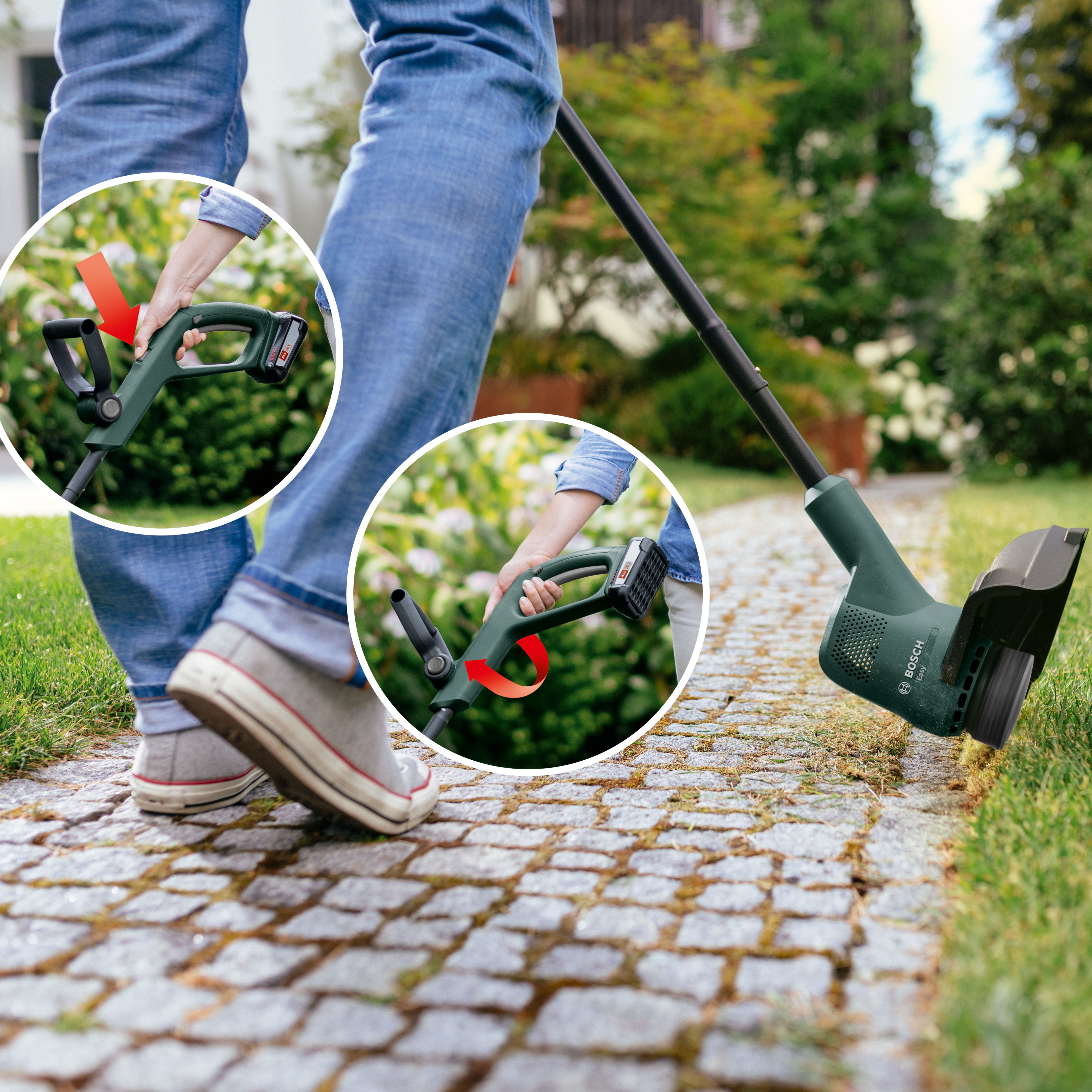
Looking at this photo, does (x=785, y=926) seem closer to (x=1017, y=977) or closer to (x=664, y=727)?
(x=1017, y=977)

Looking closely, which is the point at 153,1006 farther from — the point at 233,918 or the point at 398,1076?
the point at 398,1076

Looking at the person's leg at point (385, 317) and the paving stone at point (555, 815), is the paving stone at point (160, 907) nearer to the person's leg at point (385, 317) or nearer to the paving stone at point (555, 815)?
the person's leg at point (385, 317)

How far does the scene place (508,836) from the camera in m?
1.46

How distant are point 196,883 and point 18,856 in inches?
11.5

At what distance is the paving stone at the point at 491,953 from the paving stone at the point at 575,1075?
0.52ft

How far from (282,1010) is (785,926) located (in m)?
0.57

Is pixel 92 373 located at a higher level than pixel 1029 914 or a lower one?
higher

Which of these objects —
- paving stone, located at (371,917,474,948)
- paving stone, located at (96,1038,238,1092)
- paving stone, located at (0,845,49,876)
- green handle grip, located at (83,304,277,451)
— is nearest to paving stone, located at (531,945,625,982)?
paving stone, located at (371,917,474,948)

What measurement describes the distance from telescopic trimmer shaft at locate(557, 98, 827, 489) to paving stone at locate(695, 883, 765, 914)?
74 centimetres

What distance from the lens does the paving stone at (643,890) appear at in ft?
4.08

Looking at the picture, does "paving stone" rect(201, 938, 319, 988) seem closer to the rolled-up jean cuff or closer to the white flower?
the rolled-up jean cuff

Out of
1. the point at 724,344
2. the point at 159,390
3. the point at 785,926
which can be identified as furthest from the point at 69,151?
Result: the point at 785,926

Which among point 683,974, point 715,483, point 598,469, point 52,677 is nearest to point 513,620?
point 598,469

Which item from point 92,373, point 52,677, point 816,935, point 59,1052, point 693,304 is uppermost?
point 693,304
